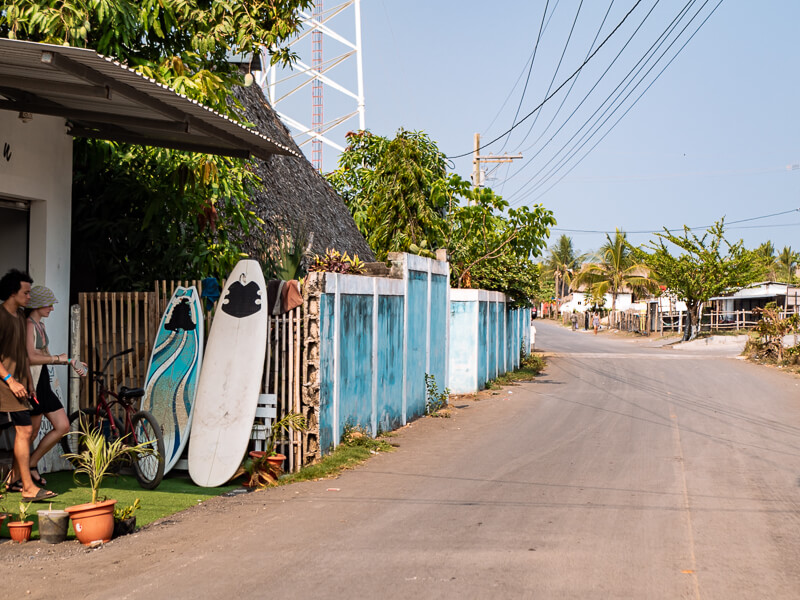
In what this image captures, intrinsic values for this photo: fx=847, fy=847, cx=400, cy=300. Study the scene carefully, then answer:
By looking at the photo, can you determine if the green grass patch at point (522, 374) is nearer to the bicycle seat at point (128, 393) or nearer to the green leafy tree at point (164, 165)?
the green leafy tree at point (164, 165)

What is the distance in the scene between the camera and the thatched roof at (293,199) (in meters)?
16.4

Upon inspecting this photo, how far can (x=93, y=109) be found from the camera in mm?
8164

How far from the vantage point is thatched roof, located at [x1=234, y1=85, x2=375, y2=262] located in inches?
644

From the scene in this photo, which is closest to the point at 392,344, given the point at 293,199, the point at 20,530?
the point at 20,530

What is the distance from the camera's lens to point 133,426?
808 cm

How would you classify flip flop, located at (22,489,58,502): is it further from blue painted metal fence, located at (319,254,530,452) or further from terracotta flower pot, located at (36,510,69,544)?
blue painted metal fence, located at (319,254,530,452)

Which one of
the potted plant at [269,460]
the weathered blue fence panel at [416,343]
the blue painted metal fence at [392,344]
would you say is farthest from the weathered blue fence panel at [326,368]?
the weathered blue fence panel at [416,343]

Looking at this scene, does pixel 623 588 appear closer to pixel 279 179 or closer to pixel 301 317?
pixel 301 317

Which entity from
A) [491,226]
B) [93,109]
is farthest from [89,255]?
[491,226]

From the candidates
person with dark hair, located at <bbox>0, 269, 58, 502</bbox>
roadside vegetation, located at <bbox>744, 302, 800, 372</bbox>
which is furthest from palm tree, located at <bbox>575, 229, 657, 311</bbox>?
person with dark hair, located at <bbox>0, 269, 58, 502</bbox>

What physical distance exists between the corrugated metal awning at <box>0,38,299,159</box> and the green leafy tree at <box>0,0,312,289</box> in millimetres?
770

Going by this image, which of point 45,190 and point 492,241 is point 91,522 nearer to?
point 45,190

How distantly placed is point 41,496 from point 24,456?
16.7 inches

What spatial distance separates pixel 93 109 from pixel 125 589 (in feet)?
16.3
